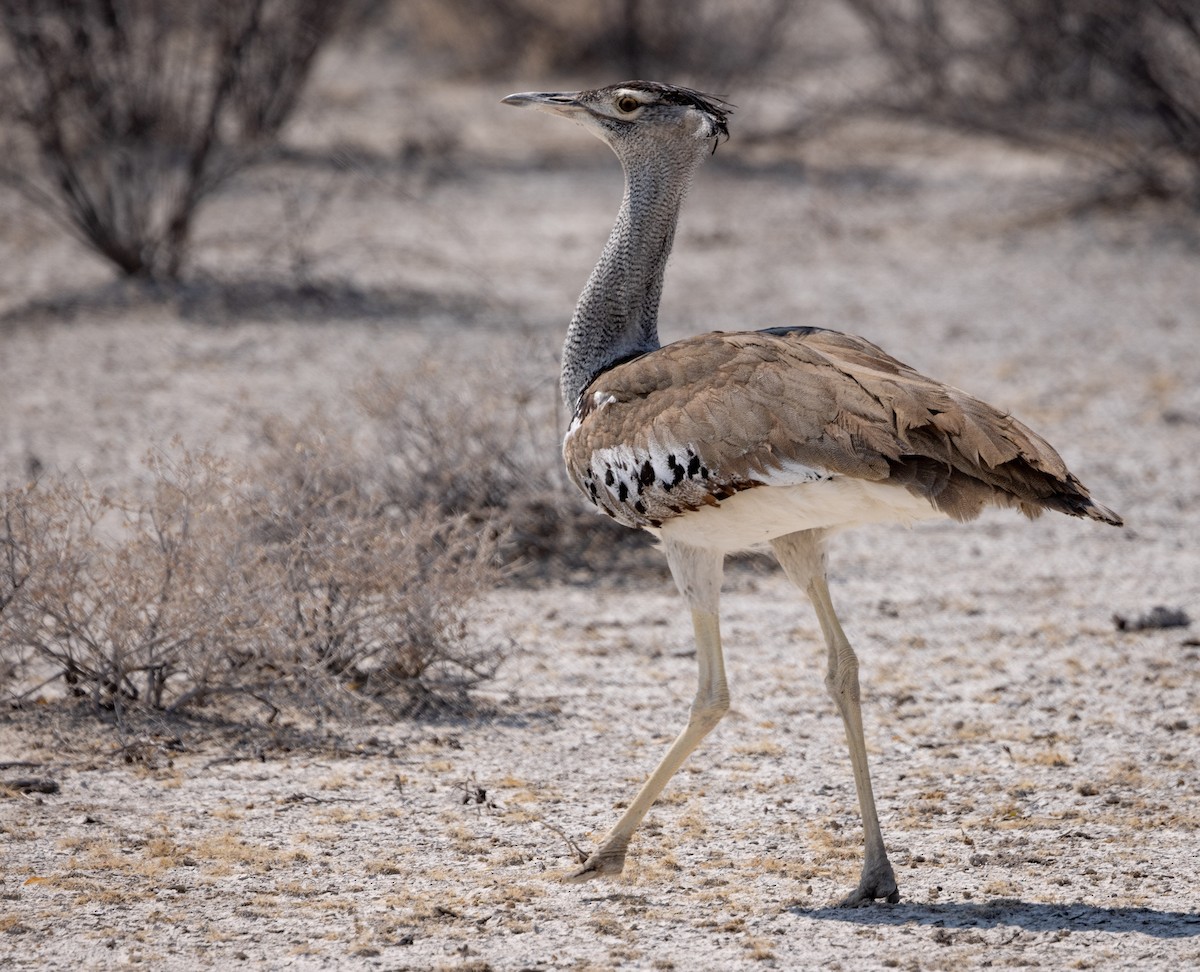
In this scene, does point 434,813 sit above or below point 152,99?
below

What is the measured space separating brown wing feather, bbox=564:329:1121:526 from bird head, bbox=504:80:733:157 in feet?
1.89

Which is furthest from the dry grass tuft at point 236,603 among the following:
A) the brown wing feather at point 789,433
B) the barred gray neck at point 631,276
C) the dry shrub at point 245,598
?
the brown wing feather at point 789,433

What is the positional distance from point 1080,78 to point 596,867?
9517 mm

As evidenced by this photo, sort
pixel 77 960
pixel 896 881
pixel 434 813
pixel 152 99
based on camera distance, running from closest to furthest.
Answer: pixel 77 960
pixel 896 881
pixel 434 813
pixel 152 99

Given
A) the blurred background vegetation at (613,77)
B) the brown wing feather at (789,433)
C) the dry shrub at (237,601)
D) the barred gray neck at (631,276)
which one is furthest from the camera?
the blurred background vegetation at (613,77)

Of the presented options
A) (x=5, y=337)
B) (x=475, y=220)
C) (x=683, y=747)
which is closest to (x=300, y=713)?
(x=683, y=747)

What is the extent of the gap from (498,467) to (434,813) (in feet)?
7.17

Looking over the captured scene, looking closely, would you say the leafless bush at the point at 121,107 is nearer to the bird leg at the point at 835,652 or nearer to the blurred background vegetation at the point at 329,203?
the blurred background vegetation at the point at 329,203

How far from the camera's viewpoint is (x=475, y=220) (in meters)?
12.0

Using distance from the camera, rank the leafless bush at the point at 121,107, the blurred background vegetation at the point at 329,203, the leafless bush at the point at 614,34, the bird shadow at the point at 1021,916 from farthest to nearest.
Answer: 1. the leafless bush at the point at 614,34
2. the leafless bush at the point at 121,107
3. the blurred background vegetation at the point at 329,203
4. the bird shadow at the point at 1021,916

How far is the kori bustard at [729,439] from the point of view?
3.19 metres

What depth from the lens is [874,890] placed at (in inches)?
136

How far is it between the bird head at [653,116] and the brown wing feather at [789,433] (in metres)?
0.58

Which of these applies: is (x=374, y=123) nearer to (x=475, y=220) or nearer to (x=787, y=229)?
(x=475, y=220)
